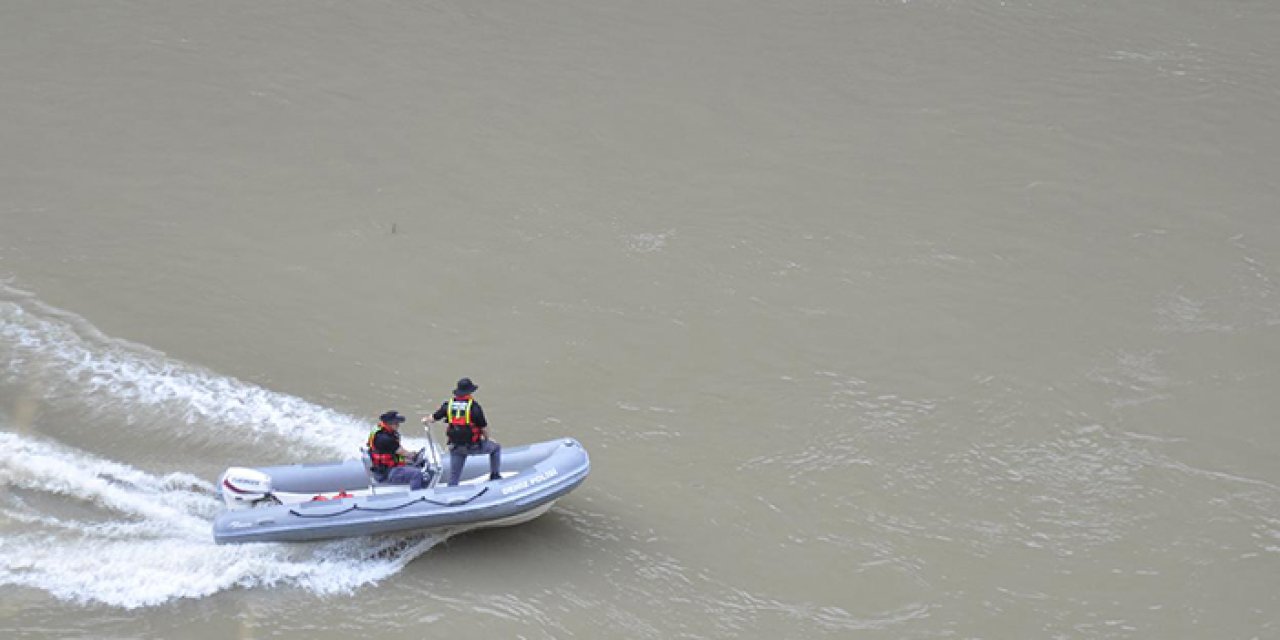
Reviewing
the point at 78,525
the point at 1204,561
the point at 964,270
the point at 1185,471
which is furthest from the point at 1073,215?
the point at 78,525

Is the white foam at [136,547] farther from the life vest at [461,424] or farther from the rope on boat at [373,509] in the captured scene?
the life vest at [461,424]

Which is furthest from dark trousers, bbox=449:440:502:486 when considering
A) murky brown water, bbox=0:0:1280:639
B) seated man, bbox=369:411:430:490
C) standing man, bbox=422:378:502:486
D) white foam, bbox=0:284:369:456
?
white foam, bbox=0:284:369:456

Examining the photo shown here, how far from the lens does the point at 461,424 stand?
10562 mm

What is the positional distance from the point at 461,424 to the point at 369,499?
0.84 m

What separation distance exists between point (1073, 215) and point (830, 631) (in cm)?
680

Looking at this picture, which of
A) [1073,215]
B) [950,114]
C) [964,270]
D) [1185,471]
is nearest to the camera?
[1185,471]

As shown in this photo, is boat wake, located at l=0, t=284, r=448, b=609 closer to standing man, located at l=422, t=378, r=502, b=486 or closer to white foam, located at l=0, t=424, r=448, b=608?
white foam, located at l=0, t=424, r=448, b=608

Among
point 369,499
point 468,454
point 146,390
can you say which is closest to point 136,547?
point 369,499

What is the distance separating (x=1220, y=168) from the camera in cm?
1605

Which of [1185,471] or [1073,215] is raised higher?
[1073,215]

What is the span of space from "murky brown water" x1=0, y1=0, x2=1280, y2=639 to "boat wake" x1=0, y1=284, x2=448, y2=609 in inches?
1.4

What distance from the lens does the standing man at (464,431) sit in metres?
10.5

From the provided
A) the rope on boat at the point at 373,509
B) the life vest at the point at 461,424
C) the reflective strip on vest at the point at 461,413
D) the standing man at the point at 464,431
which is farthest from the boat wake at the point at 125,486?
the reflective strip on vest at the point at 461,413

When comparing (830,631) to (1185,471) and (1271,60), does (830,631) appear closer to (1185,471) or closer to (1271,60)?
(1185,471)
